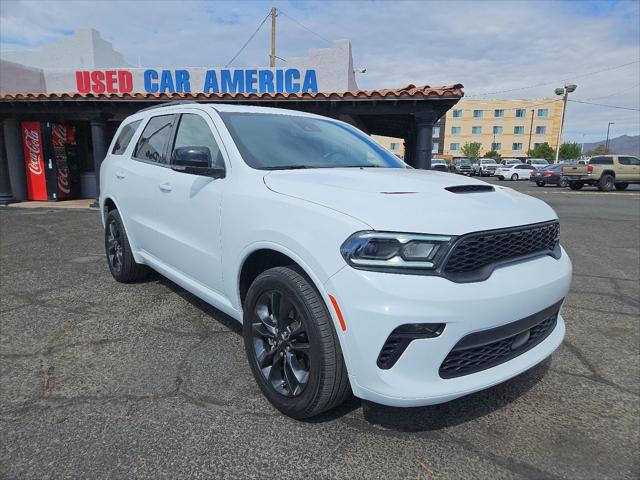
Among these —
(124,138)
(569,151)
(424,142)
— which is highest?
(569,151)

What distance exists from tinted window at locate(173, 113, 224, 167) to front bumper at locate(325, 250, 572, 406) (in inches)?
59.5

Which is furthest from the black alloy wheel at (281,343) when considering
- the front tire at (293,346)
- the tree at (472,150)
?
the tree at (472,150)

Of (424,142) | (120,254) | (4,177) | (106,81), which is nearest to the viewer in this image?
(120,254)

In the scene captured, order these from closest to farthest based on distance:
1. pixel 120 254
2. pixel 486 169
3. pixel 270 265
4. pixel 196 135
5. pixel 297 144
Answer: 1. pixel 270 265
2. pixel 297 144
3. pixel 196 135
4. pixel 120 254
5. pixel 486 169

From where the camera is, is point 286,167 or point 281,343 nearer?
point 281,343

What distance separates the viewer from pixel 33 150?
498 inches

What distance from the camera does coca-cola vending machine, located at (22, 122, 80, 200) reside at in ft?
41.3

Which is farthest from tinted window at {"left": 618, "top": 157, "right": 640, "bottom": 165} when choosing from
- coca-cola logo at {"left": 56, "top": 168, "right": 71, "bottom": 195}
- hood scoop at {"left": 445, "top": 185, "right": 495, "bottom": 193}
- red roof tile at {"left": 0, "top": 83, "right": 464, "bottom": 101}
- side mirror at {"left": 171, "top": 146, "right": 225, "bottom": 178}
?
side mirror at {"left": 171, "top": 146, "right": 225, "bottom": 178}

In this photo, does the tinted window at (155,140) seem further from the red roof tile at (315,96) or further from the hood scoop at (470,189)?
the red roof tile at (315,96)

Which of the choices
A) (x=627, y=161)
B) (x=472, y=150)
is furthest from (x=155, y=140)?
(x=472, y=150)

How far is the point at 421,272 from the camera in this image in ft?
6.09

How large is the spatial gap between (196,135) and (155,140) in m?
0.88

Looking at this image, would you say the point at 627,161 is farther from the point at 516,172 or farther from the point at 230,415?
the point at 230,415

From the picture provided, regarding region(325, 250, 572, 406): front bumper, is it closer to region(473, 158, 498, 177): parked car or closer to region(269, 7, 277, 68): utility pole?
region(269, 7, 277, 68): utility pole
